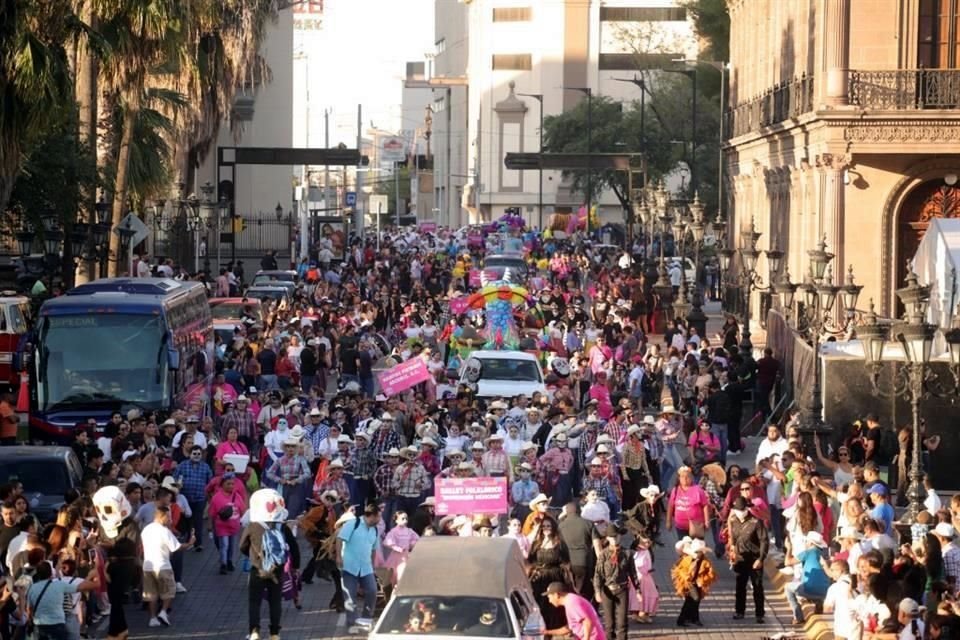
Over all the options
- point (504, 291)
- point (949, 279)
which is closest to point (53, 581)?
point (949, 279)

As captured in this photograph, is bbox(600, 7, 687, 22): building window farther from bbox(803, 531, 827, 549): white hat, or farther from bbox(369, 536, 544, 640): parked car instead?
bbox(369, 536, 544, 640): parked car

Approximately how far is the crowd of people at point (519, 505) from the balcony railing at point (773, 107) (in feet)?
33.3

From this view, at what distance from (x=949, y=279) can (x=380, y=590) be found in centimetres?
1490

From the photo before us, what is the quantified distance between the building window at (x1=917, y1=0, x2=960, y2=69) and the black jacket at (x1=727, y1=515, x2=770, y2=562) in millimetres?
22583

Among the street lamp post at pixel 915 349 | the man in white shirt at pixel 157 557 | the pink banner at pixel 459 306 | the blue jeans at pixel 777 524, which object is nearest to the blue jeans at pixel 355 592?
the man in white shirt at pixel 157 557

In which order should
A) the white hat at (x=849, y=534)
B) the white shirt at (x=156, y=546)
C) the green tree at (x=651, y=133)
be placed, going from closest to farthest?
the white hat at (x=849, y=534) → the white shirt at (x=156, y=546) → the green tree at (x=651, y=133)

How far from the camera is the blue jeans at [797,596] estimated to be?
1845 cm

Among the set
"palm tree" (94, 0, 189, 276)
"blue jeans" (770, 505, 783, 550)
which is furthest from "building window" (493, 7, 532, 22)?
"blue jeans" (770, 505, 783, 550)

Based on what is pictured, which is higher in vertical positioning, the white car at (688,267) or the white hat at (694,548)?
the white car at (688,267)

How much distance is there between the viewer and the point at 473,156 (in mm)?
138500

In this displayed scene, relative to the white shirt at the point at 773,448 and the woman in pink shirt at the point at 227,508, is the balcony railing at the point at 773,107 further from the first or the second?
the woman in pink shirt at the point at 227,508

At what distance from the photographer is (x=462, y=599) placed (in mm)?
13984

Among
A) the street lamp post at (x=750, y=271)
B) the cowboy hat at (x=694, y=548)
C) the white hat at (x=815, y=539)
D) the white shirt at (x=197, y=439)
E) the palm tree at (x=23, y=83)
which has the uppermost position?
the palm tree at (x=23, y=83)

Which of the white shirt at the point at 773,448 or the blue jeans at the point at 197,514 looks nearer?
the blue jeans at the point at 197,514
